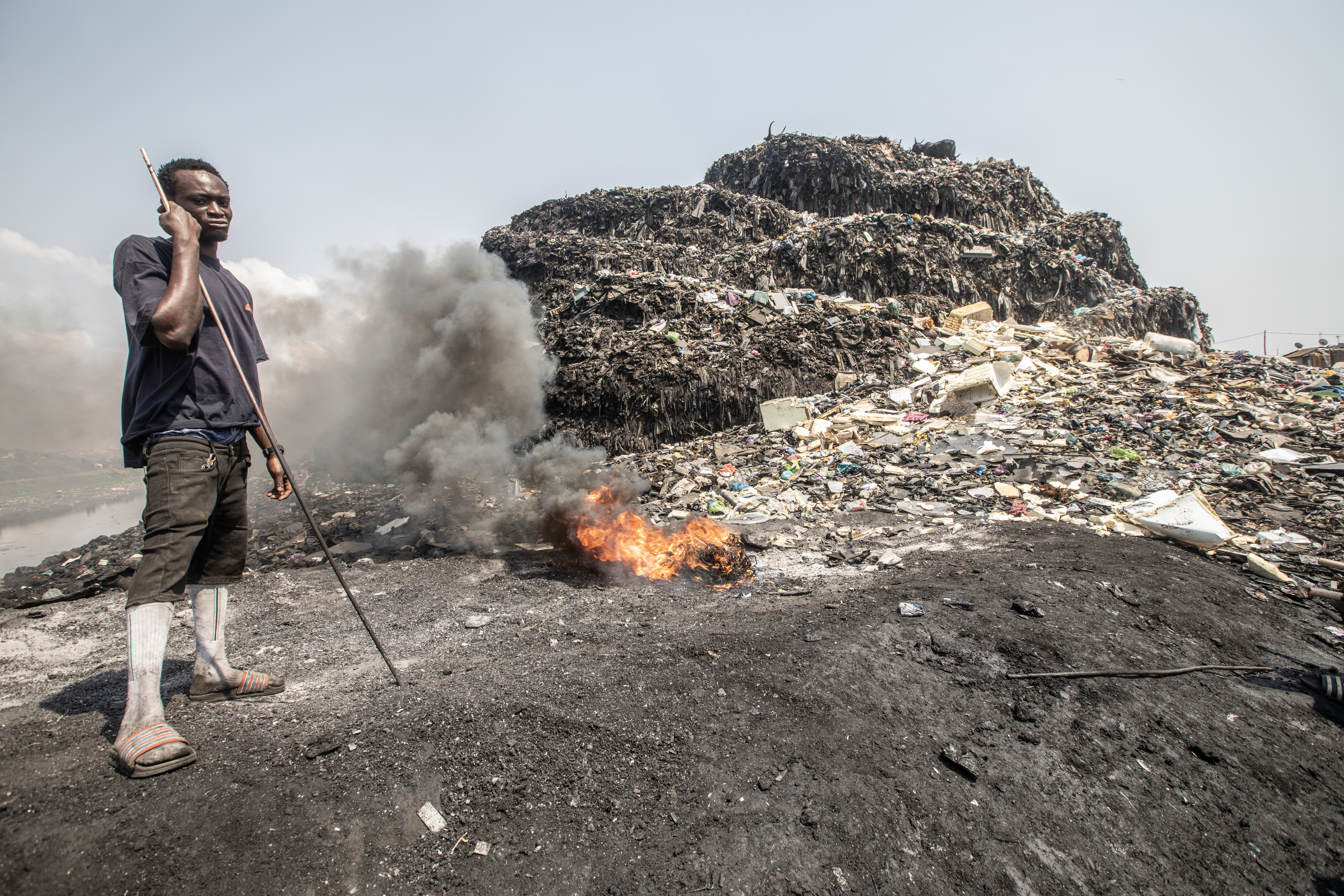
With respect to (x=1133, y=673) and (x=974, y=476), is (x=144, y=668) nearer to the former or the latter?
(x=1133, y=673)

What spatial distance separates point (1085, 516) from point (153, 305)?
6669 millimetres

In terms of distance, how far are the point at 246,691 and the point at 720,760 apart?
6.14 feet

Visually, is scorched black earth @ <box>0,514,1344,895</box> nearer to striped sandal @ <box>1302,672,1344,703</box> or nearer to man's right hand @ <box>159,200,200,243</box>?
striped sandal @ <box>1302,672,1344,703</box>

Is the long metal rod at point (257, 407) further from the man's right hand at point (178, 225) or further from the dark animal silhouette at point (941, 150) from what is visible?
the dark animal silhouette at point (941, 150)

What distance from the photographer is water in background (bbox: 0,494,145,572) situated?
27.1 ft

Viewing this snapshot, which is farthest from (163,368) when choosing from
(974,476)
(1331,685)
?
(974,476)

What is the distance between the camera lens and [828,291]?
13.3 metres

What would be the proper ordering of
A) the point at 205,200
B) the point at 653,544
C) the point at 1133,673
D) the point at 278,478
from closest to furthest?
the point at 205,200
the point at 278,478
the point at 1133,673
the point at 653,544

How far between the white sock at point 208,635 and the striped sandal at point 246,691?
1.7 inches

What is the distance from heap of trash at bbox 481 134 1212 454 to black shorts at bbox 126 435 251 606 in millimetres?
7265

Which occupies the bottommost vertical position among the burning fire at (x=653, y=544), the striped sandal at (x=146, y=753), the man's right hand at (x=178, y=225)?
the burning fire at (x=653, y=544)

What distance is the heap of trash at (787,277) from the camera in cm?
951

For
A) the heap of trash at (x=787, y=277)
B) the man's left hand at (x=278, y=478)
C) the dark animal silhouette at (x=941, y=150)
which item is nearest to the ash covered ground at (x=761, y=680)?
the man's left hand at (x=278, y=478)

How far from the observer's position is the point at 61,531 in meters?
10.6
